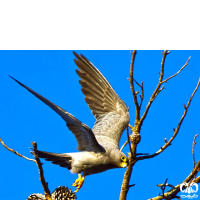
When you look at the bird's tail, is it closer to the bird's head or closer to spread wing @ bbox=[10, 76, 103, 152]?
spread wing @ bbox=[10, 76, 103, 152]

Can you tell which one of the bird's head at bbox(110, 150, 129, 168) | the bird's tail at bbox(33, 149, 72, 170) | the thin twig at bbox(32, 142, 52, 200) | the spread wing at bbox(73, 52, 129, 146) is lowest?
the thin twig at bbox(32, 142, 52, 200)

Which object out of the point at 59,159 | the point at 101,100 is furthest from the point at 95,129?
the point at 59,159

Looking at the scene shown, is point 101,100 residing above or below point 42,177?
above

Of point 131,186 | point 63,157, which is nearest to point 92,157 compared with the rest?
point 63,157

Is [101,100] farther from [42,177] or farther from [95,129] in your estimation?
[42,177]

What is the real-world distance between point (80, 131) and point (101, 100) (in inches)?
83.0

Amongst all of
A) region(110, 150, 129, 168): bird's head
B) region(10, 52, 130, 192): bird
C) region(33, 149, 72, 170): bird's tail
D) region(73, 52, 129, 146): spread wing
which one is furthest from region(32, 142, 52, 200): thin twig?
region(73, 52, 129, 146): spread wing

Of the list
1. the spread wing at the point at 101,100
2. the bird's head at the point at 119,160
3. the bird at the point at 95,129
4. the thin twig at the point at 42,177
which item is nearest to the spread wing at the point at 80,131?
the bird at the point at 95,129

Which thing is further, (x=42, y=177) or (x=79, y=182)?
(x=79, y=182)

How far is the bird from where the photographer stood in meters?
4.82

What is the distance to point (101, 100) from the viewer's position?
695cm

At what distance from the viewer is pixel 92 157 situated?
4965 millimetres

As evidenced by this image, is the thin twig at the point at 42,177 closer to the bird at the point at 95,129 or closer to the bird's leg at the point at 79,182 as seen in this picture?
the bird at the point at 95,129
